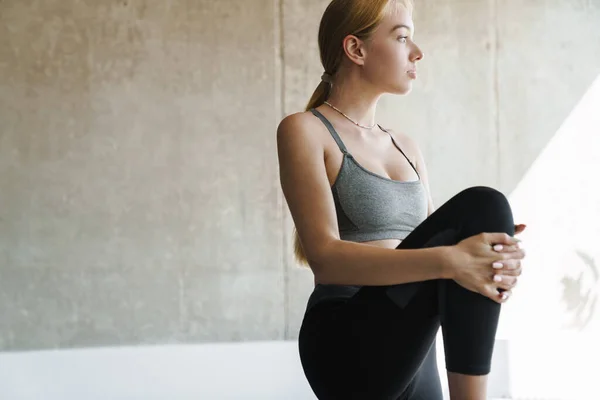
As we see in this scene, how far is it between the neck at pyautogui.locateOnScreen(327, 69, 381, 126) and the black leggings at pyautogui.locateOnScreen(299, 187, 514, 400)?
496mm

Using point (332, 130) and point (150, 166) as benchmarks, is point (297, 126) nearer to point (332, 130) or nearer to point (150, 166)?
point (332, 130)

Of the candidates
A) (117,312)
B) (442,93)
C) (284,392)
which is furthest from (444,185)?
(117,312)

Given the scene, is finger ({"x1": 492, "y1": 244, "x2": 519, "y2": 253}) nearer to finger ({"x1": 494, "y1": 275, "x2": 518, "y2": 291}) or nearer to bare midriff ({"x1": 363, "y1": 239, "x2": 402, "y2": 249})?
finger ({"x1": 494, "y1": 275, "x2": 518, "y2": 291})

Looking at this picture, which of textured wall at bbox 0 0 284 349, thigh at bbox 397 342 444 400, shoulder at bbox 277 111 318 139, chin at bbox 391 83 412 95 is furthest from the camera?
textured wall at bbox 0 0 284 349

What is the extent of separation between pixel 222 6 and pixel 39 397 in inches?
78.6

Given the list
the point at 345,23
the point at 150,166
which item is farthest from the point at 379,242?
the point at 150,166

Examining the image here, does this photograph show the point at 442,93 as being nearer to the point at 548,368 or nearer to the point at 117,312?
the point at 548,368

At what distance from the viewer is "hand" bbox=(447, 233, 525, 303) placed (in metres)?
1.29

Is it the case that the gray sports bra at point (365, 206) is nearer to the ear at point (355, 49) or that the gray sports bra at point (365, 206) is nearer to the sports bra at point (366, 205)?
the sports bra at point (366, 205)

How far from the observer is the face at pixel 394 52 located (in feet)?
5.68

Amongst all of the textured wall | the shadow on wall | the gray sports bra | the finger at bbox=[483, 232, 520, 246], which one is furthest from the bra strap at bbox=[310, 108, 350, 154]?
the shadow on wall

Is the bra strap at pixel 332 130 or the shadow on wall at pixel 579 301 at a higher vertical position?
the bra strap at pixel 332 130

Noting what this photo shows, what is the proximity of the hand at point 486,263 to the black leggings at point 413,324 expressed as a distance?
0.05ft

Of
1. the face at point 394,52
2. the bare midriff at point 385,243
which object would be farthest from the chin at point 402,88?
the bare midriff at point 385,243
